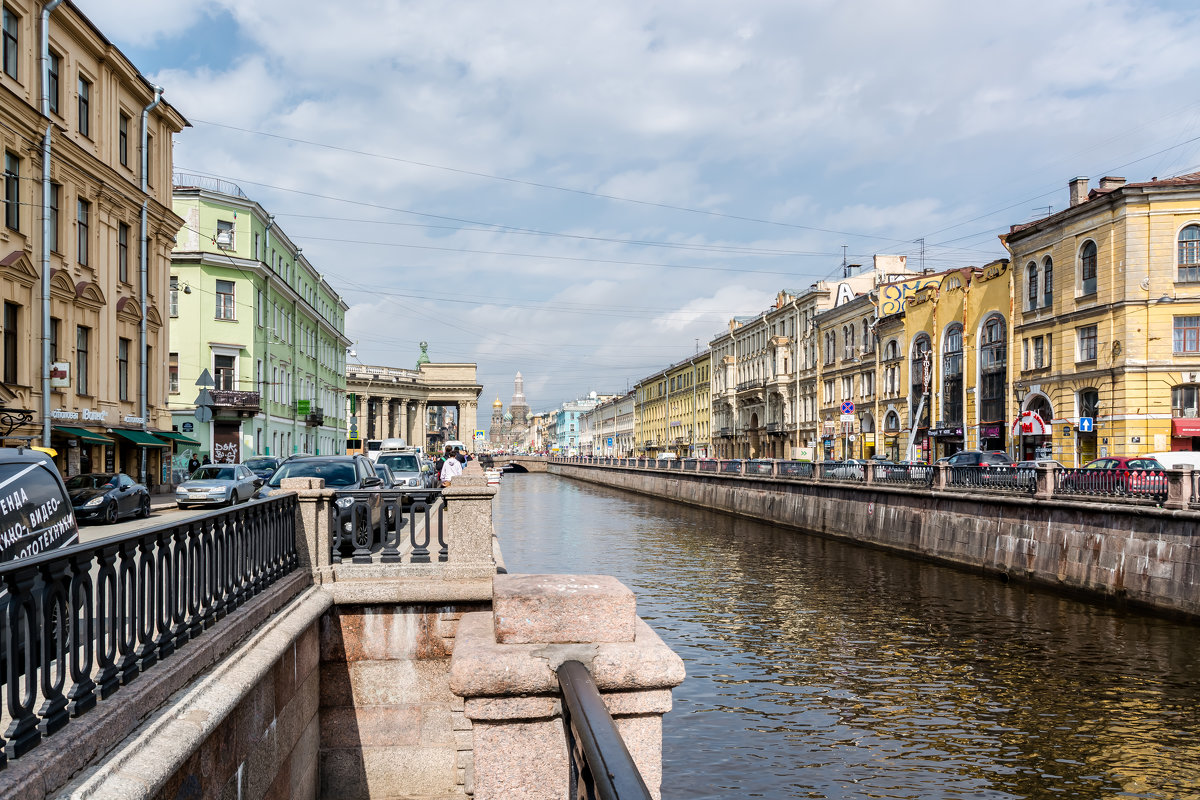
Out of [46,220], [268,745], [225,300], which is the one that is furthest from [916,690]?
[225,300]

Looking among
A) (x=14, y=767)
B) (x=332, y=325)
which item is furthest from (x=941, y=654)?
(x=332, y=325)

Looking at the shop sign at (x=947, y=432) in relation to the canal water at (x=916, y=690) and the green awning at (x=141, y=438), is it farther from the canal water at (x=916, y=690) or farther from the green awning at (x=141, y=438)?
the green awning at (x=141, y=438)

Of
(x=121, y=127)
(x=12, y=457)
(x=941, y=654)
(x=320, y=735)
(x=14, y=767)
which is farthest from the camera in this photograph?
(x=121, y=127)

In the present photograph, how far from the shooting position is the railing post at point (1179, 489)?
18500mm

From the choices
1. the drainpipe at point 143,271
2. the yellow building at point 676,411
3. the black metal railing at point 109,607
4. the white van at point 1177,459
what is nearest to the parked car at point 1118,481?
the white van at point 1177,459

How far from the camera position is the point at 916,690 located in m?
13.6

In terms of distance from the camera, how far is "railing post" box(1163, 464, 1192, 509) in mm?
18500

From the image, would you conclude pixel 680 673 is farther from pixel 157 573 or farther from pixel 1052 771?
pixel 1052 771

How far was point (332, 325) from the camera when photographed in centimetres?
7494

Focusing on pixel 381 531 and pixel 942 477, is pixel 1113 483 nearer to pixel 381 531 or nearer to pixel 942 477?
pixel 942 477

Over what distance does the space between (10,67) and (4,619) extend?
24782 mm

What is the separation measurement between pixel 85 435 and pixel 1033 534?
80.8 feet

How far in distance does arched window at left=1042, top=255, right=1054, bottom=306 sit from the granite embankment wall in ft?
42.7

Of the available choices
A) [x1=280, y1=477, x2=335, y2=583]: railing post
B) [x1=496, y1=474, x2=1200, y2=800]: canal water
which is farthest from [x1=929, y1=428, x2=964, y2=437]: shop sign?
[x1=280, y1=477, x2=335, y2=583]: railing post
